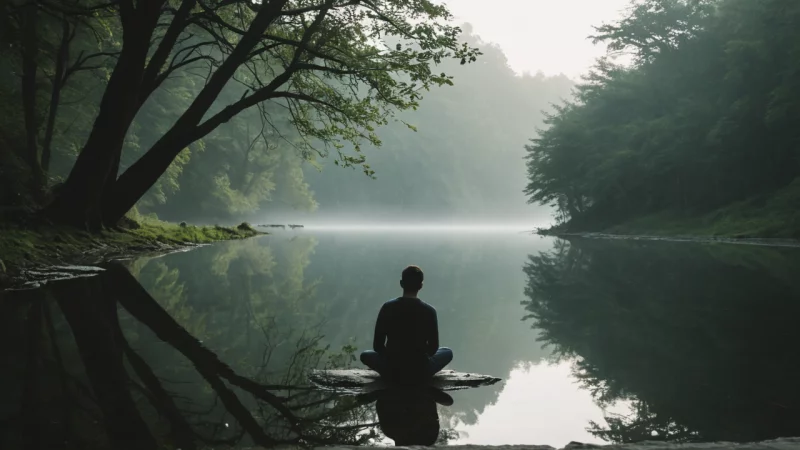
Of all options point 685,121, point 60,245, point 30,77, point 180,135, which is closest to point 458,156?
point 685,121

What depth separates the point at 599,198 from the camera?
44.3 m

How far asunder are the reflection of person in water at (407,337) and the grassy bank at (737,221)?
85.3 feet

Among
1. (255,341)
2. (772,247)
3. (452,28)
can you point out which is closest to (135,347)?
(255,341)

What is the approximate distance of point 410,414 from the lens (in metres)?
4.39

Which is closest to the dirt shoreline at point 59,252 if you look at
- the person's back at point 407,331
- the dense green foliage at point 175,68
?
the dense green foliage at point 175,68

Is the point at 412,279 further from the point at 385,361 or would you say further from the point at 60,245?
the point at 60,245

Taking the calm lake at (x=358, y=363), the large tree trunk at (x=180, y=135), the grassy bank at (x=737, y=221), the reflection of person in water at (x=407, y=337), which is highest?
the large tree trunk at (x=180, y=135)

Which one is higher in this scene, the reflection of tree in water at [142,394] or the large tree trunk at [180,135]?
the large tree trunk at [180,135]

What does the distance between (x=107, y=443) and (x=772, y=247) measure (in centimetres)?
2470

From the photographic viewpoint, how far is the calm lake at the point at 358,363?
3980 mm

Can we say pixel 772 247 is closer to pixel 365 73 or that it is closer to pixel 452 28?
pixel 452 28

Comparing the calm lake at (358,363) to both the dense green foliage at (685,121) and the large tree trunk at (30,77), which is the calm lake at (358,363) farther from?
the dense green foliage at (685,121)

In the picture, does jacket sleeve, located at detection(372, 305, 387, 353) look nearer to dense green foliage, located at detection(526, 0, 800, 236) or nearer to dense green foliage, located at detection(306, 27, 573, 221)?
dense green foliage, located at detection(526, 0, 800, 236)

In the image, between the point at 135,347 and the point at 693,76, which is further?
the point at 693,76
